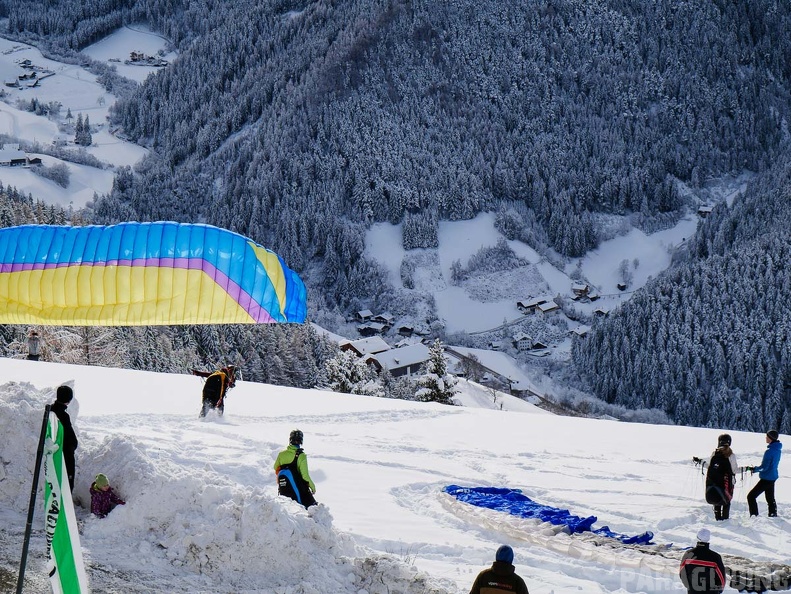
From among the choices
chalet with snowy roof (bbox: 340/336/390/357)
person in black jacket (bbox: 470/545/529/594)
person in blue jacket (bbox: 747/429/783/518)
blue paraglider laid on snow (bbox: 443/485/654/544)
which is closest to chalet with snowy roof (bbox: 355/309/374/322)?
chalet with snowy roof (bbox: 340/336/390/357)

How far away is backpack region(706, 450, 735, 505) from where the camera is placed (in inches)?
445

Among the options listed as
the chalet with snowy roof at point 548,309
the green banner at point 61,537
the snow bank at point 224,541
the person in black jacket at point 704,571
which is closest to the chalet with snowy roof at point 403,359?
the chalet with snowy roof at point 548,309

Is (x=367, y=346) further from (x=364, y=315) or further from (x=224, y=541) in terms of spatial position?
(x=224, y=541)

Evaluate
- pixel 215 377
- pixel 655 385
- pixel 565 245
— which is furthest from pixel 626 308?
pixel 215 377

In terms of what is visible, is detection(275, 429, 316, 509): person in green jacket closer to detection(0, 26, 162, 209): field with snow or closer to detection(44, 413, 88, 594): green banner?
detection(44, 413, 88, 594): green banner

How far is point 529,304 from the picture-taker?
98562 mm

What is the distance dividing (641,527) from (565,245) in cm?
10639

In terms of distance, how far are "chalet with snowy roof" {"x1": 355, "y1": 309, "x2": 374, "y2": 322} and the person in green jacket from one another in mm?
87729

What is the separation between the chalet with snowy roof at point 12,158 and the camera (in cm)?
10562

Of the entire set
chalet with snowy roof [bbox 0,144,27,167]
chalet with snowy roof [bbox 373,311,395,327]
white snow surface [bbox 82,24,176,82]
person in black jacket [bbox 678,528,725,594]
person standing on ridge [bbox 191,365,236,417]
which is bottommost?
person in black jacket [bbox 678,528,725,594]

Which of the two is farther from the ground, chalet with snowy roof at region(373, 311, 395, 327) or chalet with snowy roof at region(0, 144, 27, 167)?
chalet with snowy roof at region(0, 144, 27, 167)

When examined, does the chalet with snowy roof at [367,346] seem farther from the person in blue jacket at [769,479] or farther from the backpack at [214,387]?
the person in blue jacket at [769,479]

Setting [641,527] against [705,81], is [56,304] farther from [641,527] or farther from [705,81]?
[705,81]

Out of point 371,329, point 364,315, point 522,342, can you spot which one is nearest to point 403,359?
point 522,342
